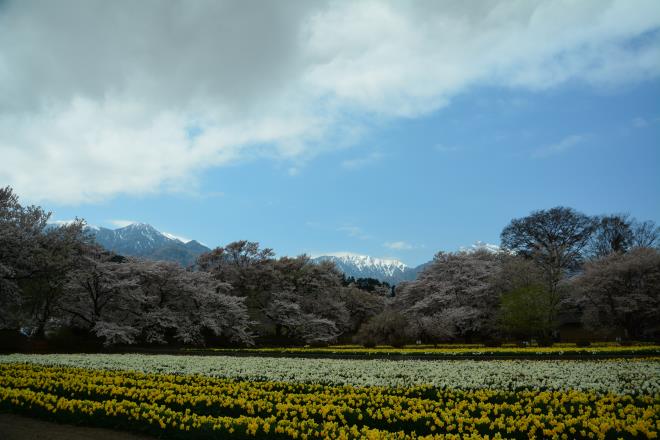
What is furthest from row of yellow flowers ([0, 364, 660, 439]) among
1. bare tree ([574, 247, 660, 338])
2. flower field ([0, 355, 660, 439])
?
bare tree ([574, 247, 660, 338])

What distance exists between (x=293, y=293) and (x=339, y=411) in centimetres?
3776

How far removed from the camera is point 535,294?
29.6 meters

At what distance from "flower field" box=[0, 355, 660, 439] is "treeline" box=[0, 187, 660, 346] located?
1533cm

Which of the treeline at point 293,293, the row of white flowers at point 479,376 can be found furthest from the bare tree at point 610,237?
the row of white flowers at point 479,376

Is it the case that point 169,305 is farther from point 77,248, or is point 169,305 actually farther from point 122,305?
point 77,248

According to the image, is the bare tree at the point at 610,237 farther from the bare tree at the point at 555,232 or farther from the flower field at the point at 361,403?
the flower field at the point at 361,403

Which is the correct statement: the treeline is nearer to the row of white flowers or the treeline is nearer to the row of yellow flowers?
the row of white flowers

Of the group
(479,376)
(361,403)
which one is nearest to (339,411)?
(361,403)

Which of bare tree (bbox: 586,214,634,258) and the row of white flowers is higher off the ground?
bare tree (bbox: 586,214,634,258)

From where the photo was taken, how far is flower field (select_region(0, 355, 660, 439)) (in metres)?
6.43

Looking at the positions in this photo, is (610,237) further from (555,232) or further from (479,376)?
(479,376)

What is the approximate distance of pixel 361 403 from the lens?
27.3 feet

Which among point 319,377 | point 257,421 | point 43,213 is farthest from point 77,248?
point 257,421

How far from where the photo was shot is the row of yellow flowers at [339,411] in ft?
20.7
